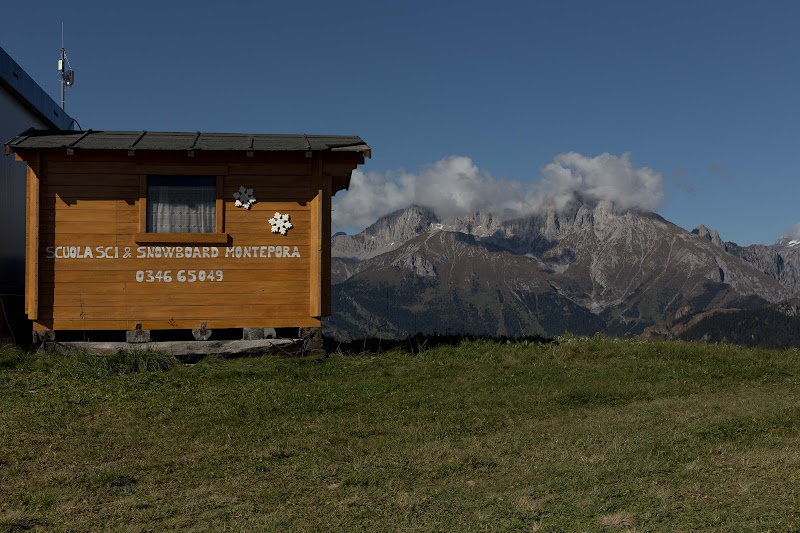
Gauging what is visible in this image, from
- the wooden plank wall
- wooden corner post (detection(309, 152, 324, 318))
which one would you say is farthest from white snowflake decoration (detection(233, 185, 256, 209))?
wooden corner post (detection(309, 152, 324, 318))

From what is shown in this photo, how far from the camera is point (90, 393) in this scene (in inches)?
514

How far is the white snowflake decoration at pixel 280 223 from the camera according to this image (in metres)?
17.0

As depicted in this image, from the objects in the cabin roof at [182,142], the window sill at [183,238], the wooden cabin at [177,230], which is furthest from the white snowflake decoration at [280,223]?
the cabin roof at [182,142]

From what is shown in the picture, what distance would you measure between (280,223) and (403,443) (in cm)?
824

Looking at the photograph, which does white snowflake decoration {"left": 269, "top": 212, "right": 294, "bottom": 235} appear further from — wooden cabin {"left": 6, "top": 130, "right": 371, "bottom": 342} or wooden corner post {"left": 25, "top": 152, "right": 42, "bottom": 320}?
wooden corner post {"left": 25, "top": 152, "right": 42, "bottom": 320}

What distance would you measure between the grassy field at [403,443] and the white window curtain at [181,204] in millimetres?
3401

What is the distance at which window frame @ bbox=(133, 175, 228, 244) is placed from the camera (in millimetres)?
16594

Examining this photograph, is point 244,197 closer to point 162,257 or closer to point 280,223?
point 280,223

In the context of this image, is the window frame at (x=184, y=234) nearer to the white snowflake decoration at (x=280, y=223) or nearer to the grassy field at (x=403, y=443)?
the white snowflake decoration at (x=280, y=223)

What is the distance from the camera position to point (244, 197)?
55.9 feet

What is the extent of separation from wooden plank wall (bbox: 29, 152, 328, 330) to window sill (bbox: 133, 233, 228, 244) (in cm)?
16

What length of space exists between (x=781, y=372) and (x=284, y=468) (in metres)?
11.9

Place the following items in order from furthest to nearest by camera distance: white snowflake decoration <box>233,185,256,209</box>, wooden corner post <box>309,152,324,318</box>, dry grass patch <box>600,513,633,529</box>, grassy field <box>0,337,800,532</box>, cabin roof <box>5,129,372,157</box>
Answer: white snowflake decoration <box>233,185,256,209</box> < wooden corner post <box>309,152,324,318</box> < cabin roof <box>5,129,372,157</box> < grassy field <box>0,337,800,532</box> < dry grass patch <box>600,513,633,529</box>

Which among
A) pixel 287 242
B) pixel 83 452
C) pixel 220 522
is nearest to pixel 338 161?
pixel 287 242
